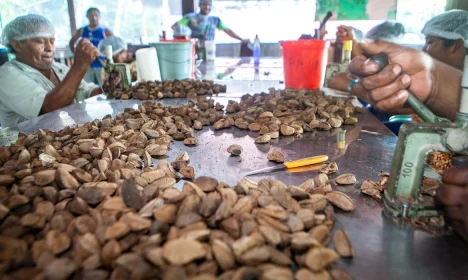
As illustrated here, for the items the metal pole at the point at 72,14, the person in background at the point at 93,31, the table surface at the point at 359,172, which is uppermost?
the metal pole at the point at 72,14

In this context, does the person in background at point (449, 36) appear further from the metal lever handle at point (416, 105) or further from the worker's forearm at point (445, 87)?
the metal lever handle at point (416, 105)

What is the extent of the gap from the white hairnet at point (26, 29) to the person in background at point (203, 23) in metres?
2.60

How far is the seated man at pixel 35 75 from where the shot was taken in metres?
1.88

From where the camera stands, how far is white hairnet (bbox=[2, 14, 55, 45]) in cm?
220

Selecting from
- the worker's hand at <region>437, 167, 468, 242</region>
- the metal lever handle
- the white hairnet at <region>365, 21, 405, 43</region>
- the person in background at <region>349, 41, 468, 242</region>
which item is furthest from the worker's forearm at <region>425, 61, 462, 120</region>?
the white hairnet at <region>365, 21, 405, 43</region>

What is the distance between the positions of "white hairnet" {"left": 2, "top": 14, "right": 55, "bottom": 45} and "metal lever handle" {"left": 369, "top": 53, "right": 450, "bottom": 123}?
2.18 metres

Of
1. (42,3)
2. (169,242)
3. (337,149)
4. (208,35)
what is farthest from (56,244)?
(42,3)

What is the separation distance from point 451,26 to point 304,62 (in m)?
1.11

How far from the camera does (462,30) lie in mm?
2229

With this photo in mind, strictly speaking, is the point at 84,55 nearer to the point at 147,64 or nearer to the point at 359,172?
the point at 147,64

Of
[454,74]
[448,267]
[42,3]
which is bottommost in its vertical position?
[448,267]

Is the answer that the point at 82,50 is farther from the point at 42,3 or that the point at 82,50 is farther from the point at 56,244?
the point at 42,3

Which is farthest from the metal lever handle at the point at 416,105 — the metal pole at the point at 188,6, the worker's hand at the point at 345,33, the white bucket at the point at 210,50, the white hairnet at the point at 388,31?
the metal pole at the point at 188,6

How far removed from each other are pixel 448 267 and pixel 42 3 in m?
7.55
